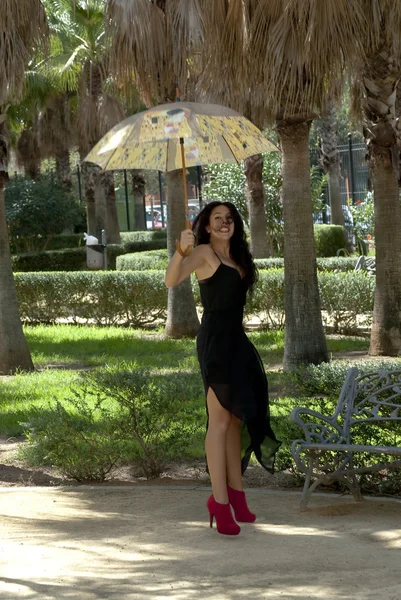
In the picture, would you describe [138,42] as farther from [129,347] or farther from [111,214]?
[111,214]

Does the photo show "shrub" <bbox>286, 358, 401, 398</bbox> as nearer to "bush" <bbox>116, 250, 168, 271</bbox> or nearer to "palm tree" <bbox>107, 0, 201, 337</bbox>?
"palm tree" <bbox>107, 0, 201, 337</bbox>

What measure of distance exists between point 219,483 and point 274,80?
17.6ft

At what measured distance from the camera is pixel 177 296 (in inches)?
527

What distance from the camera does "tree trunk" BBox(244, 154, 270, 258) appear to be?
60.8 feet

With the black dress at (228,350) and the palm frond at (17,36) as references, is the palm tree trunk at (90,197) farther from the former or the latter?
the black dress at (228,350)

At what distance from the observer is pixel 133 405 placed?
20.6 feet

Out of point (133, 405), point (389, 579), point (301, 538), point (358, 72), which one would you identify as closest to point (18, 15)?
point (358, 72)

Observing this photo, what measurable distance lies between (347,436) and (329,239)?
2031cm

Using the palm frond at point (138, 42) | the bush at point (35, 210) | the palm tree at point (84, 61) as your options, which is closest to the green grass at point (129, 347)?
the palm frond at point (138, 42)

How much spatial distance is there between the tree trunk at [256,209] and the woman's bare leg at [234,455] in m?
13.7

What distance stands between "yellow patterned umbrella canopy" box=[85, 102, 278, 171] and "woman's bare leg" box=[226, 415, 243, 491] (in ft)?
5.22

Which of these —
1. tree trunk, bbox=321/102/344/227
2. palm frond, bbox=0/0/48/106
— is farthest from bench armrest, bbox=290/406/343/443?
tree trunk, bbox=321/102/344/227

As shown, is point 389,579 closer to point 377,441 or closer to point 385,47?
point 377,441

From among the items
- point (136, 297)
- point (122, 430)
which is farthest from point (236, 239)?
point (136, 297)
